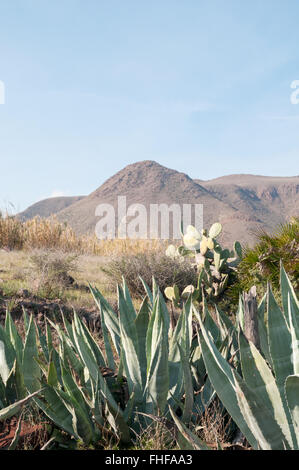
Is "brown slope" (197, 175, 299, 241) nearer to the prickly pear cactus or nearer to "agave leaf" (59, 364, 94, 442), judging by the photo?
the prickly pear cactus

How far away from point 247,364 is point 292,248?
4.80 m

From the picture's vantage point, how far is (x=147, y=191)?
10625 centimetres

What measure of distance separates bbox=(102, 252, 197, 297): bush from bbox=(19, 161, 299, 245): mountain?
221 ft

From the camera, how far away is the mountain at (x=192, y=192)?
88750mm

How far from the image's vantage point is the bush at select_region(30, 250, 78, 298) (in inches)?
300

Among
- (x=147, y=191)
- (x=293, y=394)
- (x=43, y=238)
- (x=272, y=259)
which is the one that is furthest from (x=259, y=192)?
(x=293, y=394)

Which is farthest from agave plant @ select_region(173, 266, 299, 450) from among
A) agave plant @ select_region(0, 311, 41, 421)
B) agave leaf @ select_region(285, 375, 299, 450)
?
agave plant @ select_region(0, 311, 41, 421)

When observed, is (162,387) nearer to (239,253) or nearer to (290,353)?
(290,353)

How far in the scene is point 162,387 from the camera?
90.2 inches

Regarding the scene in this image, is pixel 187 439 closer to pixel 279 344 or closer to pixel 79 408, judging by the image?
pixel 279 344

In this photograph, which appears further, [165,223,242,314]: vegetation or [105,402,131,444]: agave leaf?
[165,223,242,314]: vegetation

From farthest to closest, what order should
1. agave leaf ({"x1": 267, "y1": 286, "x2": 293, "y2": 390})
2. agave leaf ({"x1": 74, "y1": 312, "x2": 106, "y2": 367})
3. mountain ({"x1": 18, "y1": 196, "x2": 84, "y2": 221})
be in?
mountain ({"x1": 18, "y1": 196, "x2": 84, "y2": 221})
agave leaf ({"x1": 74, "y1": 312, "x2": 106, "y2": 367})
agave leaf ({"x1": 267, "y1": 286, "x2": 293, "y2": 390})

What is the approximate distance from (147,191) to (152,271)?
Answer: 98.2 m
